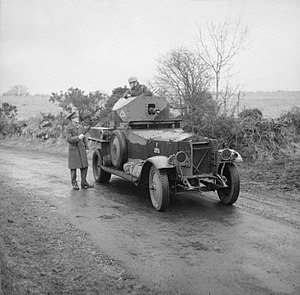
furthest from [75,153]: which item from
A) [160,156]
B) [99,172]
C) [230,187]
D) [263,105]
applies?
[263,105]

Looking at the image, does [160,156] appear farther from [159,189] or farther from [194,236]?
[194,236]

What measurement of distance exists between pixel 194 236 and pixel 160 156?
2.11 meters

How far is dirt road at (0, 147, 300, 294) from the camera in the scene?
14.6 feet

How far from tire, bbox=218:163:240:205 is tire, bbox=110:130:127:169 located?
7.60 ft

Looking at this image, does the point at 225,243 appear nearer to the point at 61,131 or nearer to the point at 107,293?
the point at 107,293

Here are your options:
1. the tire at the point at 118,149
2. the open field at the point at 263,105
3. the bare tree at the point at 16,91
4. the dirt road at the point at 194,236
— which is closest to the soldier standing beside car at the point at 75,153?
the dirt road at the point at 194,236

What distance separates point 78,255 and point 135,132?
4487mm

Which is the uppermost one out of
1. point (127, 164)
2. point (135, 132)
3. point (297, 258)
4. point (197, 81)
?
point (197, 81)

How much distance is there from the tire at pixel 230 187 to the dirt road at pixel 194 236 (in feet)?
0.59

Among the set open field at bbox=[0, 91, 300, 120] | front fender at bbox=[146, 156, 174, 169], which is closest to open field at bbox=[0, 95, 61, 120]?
open field at bbox=[0, 91, 300, 120]

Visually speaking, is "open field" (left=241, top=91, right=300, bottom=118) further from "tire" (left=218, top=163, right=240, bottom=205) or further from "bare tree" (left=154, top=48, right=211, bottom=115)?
"tire" (left=218, top=163, right=240, bottom=205)

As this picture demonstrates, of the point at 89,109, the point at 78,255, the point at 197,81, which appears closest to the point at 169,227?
the point at 78,255

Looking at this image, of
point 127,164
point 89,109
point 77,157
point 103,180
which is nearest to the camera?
point 127,164

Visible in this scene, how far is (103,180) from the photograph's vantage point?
10484mm
